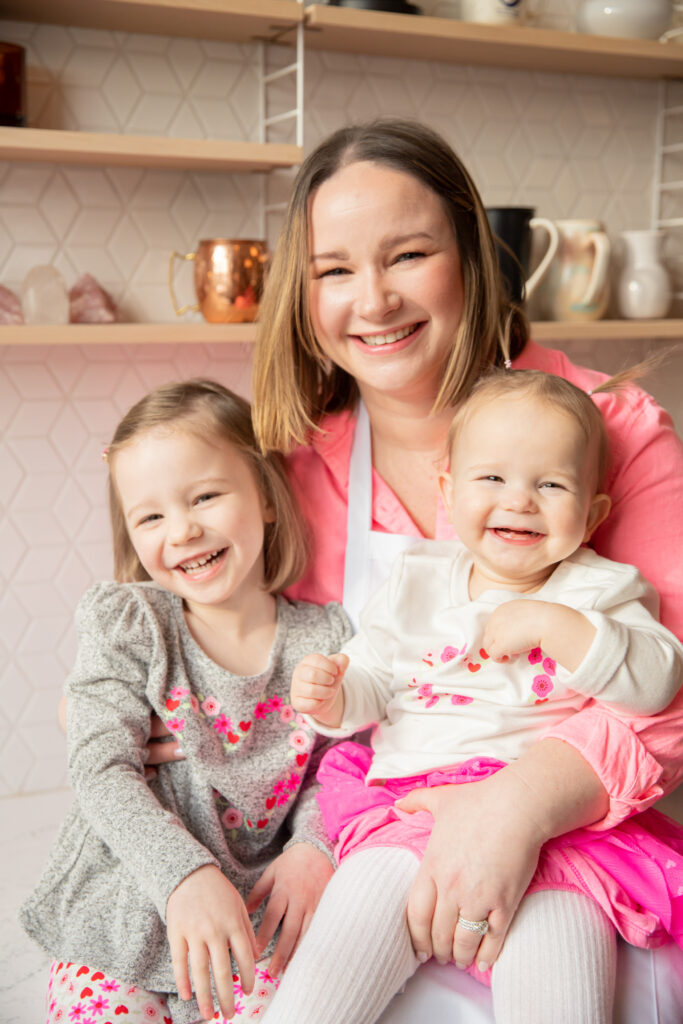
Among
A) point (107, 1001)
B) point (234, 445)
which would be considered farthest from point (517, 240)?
point (107, 1001)

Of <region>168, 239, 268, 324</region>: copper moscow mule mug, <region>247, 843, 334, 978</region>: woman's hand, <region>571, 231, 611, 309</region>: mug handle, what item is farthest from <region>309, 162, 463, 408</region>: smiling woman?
<region>571, 231, 611, 309</region>: mug handle

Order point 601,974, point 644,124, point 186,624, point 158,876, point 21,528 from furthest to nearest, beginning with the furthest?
point 644,124
point 21,528
point 186,624
point 158,876
point 601,974

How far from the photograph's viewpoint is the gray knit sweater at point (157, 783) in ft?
3.57

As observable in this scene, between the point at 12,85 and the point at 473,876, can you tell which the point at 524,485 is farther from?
the point at 12,85

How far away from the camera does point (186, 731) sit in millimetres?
1195

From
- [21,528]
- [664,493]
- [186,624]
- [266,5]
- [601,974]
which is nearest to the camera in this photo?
[601,974]

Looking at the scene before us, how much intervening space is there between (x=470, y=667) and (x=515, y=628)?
0.12m

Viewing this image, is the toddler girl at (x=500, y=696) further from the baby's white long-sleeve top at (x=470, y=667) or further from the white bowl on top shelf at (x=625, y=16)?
the white bowl on top shelf at (x=625, y=16)

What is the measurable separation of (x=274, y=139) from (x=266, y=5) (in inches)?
13.8

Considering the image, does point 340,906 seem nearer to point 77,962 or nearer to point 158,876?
point 158,876

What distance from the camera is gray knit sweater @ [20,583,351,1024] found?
1.09 metres

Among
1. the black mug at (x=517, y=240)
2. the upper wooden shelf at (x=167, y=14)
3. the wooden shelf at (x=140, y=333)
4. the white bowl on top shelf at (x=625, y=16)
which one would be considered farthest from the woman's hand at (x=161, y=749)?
the white bowl on top shelf at (x=625, y=16)

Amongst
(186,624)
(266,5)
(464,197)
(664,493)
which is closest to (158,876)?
(186,624)

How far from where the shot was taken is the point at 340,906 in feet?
3.17
